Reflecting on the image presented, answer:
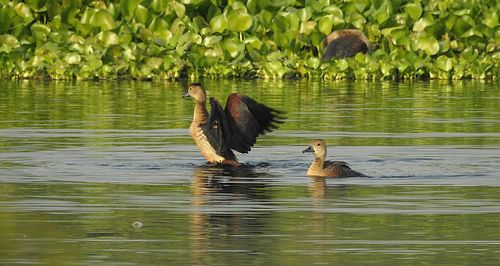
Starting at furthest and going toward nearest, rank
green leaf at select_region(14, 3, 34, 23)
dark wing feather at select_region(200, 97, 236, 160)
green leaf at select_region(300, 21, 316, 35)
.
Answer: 1. green leaf at select_region(14, 3, 34, 23)
2. green leaf at select_region(300, 21, 316, 35)
3. dark wing feather at select_region(200, 97, 236, 160)

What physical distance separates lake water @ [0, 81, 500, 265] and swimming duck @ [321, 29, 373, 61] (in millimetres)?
6353

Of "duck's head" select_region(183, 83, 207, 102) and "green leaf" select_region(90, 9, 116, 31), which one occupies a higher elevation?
"green leaf" select_region(90, 9, 116, 31)

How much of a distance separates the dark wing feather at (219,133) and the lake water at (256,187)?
28 centimetres

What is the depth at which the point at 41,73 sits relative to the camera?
1261 inches

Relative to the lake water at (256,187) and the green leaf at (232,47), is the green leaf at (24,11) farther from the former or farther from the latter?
the lake water at (256,187)

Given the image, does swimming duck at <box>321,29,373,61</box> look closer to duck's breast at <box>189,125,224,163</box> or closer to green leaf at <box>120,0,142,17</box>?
green leaf at <box>120,0,142,17</box>

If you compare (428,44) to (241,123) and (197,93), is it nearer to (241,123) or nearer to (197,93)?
(197,93)

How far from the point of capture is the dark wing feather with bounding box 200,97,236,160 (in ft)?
53.7

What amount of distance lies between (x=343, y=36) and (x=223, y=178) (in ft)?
57.1

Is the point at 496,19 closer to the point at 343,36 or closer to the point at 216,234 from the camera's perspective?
the point at 343,36

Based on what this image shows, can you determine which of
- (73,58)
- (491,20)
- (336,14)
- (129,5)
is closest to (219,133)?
(73,58)

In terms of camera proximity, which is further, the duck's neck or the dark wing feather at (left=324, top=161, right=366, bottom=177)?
the duck's neck

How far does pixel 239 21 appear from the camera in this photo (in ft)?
105

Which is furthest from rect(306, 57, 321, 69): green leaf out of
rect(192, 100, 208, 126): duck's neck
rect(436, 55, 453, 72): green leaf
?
rect(192, 100, 208, 126): duck's neck
